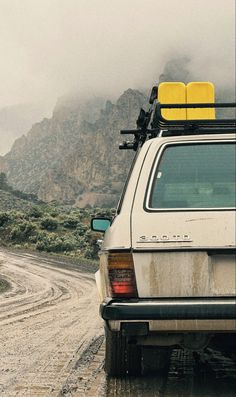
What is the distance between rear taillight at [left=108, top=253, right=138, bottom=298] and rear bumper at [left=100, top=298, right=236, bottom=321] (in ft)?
0.19

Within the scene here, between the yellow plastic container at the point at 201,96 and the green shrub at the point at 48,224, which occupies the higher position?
the yellow plastic container at the point at 201,96

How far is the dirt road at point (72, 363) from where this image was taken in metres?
4.02

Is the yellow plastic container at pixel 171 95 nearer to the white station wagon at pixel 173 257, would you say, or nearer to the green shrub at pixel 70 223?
the white station wagon at pixel 173 257

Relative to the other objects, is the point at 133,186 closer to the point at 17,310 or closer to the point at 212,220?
the point at 212,220

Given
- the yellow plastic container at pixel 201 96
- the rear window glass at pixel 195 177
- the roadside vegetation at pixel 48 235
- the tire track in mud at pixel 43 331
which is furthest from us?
the roadside vegetation at pixel 48 235

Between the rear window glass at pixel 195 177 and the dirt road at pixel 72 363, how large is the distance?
1.51m

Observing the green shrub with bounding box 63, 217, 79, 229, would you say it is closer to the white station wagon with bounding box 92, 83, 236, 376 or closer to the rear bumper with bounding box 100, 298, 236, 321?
the white station wagon with bounding box 92, 83, 236, 376

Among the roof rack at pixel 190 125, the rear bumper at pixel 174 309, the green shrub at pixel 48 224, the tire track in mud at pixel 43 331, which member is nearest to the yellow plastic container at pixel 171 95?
the roof rack at pixel 190 125

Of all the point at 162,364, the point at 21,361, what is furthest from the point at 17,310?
the point at 162,364

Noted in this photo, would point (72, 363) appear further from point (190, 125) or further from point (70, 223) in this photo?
point (70, 223)

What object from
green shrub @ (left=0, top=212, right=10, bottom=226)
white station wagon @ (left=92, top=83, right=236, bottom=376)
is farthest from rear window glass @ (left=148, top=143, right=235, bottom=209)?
green shrub @ (left=0, top=212, right=10, bottom=226)

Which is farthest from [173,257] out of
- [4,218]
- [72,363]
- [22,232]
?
[4,218]

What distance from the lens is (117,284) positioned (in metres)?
3.32

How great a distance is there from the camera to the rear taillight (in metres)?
3.30
